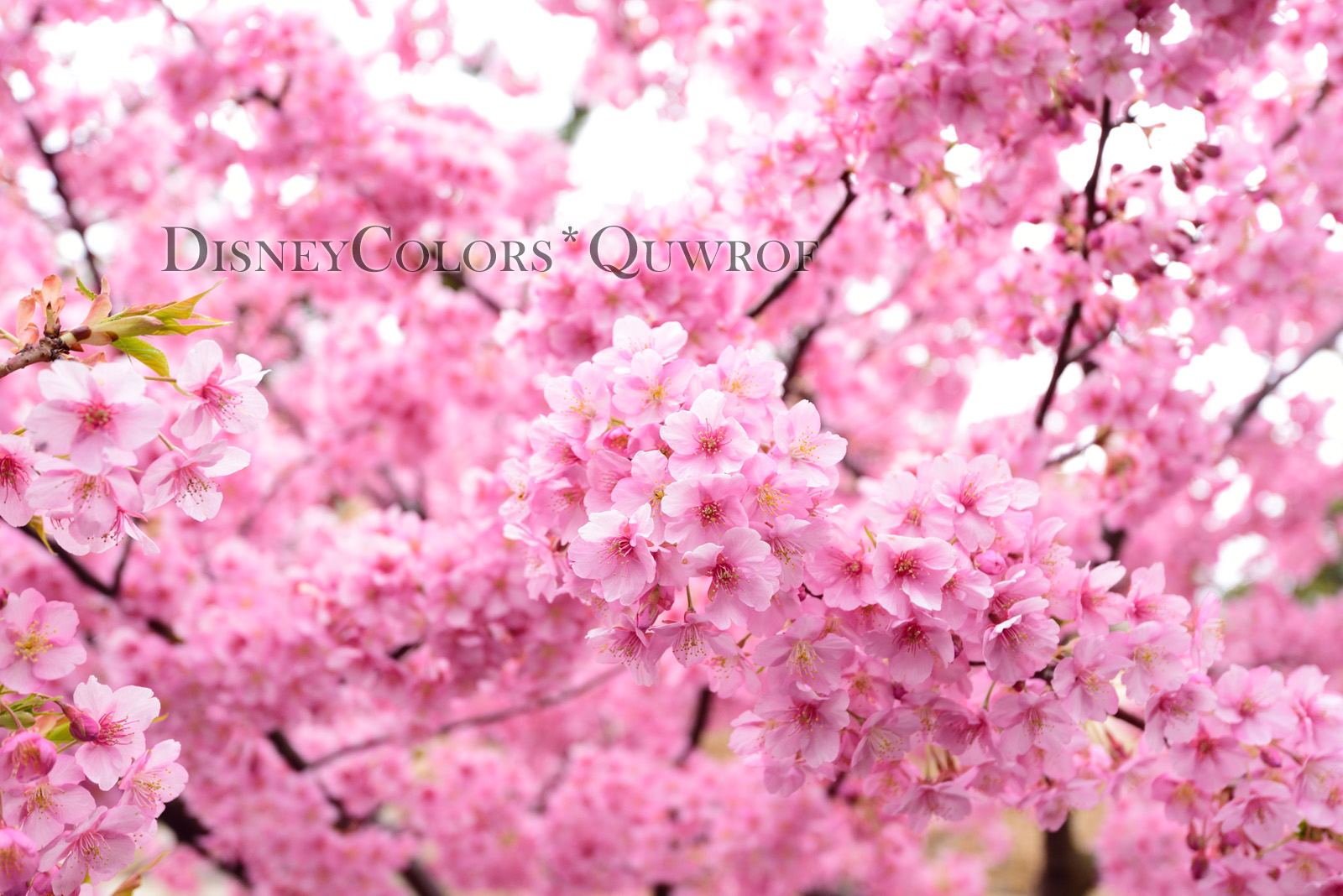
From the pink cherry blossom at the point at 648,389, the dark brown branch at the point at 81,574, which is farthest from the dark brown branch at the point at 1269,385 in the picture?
the dark brown branch at the point at 81,574

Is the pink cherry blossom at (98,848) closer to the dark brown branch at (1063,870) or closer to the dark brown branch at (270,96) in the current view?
the dark brown branch at (270,96)

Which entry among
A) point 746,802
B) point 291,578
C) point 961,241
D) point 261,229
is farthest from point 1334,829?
point 261,229

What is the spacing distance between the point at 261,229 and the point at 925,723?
420 centimetres

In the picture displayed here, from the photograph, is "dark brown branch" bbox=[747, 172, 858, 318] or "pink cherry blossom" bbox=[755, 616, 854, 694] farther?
"dark brown branch" bbox=[747, 172, 858, 318]

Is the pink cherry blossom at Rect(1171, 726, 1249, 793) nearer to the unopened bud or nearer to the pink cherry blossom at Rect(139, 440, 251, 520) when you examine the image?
the pink cherry blossom at Rect(139, 440, 251, 520)

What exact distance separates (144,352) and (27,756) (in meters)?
0.66

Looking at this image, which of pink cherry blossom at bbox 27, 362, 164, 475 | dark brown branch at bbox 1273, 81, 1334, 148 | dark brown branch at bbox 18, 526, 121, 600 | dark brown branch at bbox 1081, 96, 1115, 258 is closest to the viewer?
pink cherry blossom at bbox 27, 362, 164, 475

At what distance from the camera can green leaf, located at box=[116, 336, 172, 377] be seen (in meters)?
1.36

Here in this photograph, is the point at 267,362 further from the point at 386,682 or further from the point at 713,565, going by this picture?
the point at 713,565

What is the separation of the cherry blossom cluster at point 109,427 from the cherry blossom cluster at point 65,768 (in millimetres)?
180

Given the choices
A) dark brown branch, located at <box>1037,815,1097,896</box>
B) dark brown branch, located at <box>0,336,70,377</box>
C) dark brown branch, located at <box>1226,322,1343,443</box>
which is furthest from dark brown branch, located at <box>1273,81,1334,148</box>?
dark brown branch, located at <box>1037,815,1097,896</box>

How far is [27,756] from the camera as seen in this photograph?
1351mm

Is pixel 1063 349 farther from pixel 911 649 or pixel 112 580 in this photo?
pixel 112 580

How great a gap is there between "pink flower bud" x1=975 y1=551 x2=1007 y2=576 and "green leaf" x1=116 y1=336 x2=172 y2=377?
1354 millimetres
